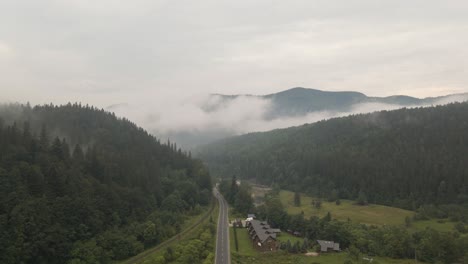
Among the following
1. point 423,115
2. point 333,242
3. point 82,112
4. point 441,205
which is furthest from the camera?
point 423,115

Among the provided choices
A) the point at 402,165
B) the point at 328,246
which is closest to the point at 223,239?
the point at 328,246

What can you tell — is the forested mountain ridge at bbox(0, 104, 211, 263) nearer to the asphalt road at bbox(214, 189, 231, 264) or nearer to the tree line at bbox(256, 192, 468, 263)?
the asphalt road at bbox(214, 189, 231, 264)

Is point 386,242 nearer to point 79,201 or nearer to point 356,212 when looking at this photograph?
point 356,212

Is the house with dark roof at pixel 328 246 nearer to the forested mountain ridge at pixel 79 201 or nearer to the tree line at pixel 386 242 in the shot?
the tree line at pixel 386 242

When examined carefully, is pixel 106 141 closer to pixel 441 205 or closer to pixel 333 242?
pixel 333 242

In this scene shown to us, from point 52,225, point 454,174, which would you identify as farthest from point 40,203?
point 454,174

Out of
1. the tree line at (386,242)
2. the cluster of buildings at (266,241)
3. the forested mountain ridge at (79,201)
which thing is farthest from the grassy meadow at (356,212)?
the forested mountain ridge at (79,201)

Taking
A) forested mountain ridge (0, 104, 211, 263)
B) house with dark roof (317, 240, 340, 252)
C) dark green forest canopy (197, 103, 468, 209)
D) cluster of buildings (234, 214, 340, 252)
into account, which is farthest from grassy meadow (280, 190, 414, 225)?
forested mountain ridge (0, 104, 211, 263)
